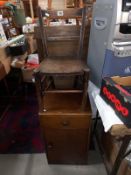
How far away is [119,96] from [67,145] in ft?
2.33

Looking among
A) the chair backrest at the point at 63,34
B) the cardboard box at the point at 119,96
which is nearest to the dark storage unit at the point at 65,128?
the cardboard box at the point at 119,96

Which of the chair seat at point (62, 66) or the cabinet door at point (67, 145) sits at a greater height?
the chair seat at point (62, 66)

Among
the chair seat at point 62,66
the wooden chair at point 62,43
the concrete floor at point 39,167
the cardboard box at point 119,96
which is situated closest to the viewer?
the cardboard box at point 119,96

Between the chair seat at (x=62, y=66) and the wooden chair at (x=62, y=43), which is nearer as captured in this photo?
the chair seat at (x=62, y=66)

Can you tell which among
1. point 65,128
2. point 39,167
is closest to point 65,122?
point 65,128

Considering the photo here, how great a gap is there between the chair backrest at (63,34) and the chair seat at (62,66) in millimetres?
165

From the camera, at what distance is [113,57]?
105 cm

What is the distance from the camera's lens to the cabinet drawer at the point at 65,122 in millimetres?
1143

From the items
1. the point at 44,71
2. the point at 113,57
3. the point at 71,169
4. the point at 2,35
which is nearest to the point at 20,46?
the point at 2,35

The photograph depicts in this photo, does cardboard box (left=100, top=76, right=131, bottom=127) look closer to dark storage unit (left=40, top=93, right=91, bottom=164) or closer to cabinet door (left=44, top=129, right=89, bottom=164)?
dark storage unit (left=40, top=93, right=91, bottom=164)

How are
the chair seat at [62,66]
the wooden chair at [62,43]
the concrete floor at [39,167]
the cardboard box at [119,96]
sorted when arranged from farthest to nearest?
the concrete floor at [39,167]
the wooden chair at [62,43]
the chair seat at [62,66]
the cardboard box at [119,96]

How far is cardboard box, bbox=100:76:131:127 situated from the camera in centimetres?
79

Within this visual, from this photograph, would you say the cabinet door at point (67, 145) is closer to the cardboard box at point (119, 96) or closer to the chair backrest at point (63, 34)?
the cardboard box at point (119, 96)

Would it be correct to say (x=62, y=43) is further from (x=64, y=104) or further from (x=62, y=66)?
(x=64, y=104)
